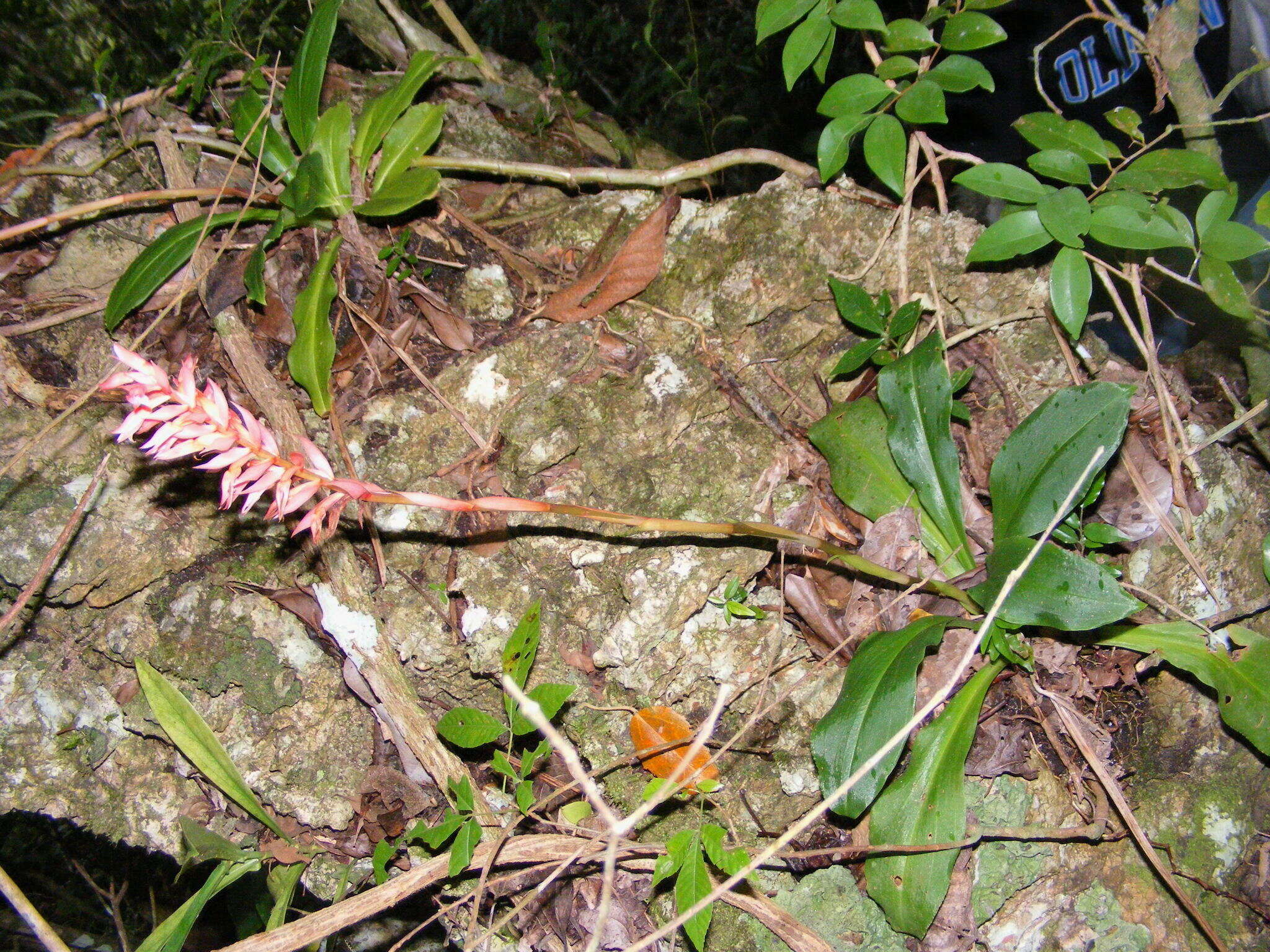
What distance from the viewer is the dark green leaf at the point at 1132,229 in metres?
1.50

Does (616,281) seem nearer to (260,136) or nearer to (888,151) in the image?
(888,151)

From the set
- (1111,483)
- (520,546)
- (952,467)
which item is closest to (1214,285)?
(1111,483)

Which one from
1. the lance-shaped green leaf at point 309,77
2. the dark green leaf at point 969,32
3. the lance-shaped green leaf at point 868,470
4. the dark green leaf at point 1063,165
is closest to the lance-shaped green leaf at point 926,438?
the lance-shaped green leaf at point 868,470

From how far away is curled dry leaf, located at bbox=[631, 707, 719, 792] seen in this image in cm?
157

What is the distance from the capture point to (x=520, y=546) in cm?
168

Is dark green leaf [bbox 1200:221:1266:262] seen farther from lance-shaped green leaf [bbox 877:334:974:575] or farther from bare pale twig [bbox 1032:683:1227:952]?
bare pale twig [bbox 1032:683:1227:952]

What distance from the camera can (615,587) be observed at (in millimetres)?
1666

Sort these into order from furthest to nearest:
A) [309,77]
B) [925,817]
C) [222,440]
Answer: [309,77], [925,817], [222,440]

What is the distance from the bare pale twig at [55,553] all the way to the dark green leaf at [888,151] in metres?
1.89

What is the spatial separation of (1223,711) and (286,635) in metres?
2.06

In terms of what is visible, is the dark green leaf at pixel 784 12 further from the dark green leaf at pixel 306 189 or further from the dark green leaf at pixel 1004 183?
the dark green leaf at pixel 306 189

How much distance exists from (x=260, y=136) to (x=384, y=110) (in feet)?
1.09

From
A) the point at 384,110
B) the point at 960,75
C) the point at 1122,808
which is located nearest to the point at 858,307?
the point at 960,75

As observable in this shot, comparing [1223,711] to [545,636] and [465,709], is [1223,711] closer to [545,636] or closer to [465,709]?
[545,636]
